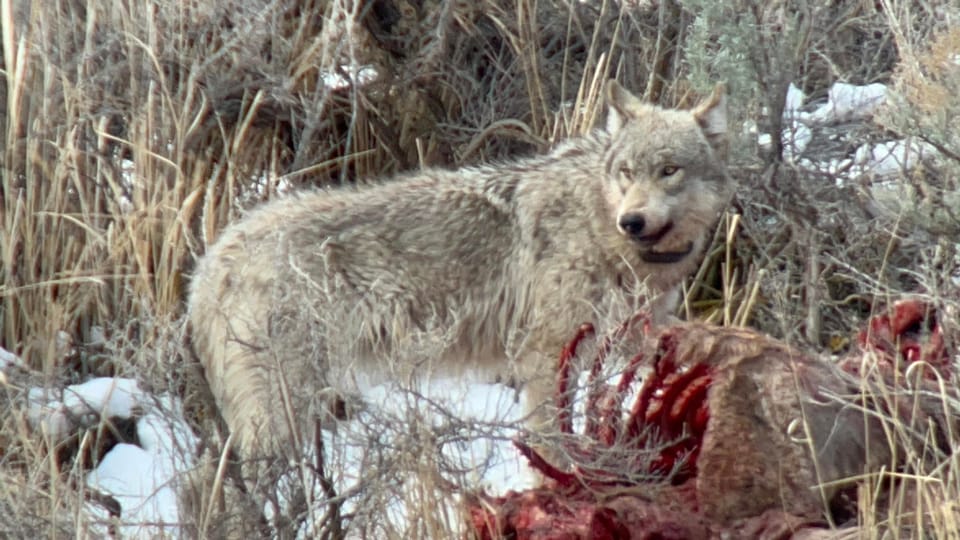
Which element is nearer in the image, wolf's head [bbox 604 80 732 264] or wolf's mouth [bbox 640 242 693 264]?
wolf's head [bbox 604 80 732 264]

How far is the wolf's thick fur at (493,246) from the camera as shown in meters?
4.92

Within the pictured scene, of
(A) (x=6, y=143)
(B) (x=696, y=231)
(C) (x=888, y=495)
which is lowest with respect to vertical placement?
(C) (x=888, y=495)

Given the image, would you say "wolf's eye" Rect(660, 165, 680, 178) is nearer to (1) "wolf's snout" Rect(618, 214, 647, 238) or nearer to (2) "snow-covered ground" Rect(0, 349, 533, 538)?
(1) "wolf's snout" Rect(618, 214, 647, 238)

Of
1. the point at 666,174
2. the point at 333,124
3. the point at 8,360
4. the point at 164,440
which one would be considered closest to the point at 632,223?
the point at 666,174

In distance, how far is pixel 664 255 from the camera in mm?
5359

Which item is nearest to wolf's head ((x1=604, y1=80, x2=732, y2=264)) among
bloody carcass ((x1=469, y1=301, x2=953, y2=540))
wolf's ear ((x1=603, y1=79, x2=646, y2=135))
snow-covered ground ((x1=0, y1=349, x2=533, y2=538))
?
wolf's ear ((x1=603, y1=79, x2=646, y2=135))

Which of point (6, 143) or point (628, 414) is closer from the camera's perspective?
point (628, 414)

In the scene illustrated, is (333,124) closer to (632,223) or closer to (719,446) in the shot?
(632,223)

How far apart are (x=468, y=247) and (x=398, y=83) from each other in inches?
63.3

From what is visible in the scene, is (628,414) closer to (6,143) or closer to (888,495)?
(888,495)

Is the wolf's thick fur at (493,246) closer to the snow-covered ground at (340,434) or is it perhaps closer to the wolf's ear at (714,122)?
the wolf's ear at (714,122)

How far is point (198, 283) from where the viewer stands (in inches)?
199

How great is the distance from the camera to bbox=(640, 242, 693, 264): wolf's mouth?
5328mm

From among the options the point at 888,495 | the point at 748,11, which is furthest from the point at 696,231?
the point at 888,495
